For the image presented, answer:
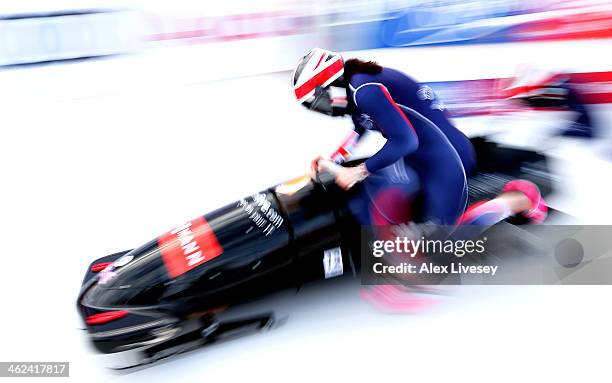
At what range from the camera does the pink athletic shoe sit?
2.43 m

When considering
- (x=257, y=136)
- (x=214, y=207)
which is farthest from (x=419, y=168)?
(x=257, y=136)

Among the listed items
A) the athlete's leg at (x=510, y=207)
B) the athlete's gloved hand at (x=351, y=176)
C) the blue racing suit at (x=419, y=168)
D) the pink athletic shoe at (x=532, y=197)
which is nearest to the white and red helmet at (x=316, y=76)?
the blue racing suit at (x=419, y=168)

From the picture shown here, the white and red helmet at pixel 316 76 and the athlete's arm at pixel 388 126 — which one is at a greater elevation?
the white and red helmet at pixel 316 76

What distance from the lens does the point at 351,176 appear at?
2.22 m

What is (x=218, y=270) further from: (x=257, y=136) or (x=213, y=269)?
(x=257, y=136)

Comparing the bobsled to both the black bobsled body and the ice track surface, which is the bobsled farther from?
the ice track surface

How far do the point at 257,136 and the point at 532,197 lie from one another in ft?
5.68

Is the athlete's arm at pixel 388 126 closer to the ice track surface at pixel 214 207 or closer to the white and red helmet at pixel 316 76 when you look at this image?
the white and red helmet at pixel 316 76

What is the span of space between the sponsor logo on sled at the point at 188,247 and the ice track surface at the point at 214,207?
0.33 meters

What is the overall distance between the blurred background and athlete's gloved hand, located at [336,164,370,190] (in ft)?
1.55

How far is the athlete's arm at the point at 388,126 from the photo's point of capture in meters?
2.10

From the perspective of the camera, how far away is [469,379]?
75.6 inches

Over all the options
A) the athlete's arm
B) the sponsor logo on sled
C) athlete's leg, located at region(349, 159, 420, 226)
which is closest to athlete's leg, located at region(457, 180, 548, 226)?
athlete's leg, located at region(349, 159, 420, 226)

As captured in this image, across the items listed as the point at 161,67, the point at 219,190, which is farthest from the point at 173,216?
the point at 161,67
